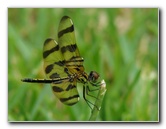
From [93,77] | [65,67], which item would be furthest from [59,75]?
[93,77]

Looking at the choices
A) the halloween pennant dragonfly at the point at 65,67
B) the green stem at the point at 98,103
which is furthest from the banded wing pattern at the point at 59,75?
the green stem at the point at 98,103

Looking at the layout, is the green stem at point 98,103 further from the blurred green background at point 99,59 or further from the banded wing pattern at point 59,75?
the banded wing pattern at point 59,75

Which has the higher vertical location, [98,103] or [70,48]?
[70,48]

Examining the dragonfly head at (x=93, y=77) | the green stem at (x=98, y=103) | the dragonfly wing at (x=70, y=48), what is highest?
the dragonfly wing at (x=70, y=48)

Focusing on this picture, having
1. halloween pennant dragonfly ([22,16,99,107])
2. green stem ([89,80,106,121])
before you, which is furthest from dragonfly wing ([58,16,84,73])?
green stem ([89,80,106,121])

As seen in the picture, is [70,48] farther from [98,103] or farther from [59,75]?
[98,103]

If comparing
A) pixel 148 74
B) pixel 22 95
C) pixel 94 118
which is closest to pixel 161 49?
pixel 148 74
